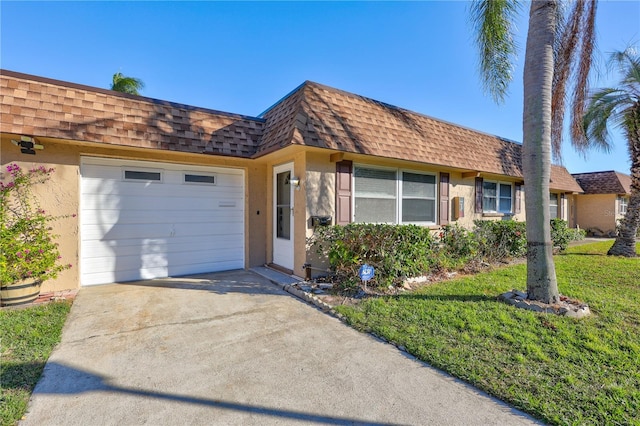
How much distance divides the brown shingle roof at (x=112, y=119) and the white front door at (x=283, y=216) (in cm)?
96

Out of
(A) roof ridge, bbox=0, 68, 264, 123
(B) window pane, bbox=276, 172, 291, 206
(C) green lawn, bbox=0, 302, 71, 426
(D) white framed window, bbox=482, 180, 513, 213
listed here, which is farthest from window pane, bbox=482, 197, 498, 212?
(C) green lawn, bbox=0, 302, 71, 426

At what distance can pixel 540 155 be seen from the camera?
4.56 metres

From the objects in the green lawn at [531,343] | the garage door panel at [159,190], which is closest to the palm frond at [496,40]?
the green lawn at [531,343]

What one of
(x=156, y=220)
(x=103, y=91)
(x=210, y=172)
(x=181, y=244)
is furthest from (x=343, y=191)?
(x=103, y=91)

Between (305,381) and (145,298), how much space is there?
3.75 metres

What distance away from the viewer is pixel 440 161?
25.6 feet

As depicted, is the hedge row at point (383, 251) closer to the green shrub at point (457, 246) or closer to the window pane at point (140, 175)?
the green shrub at point (457, 246)

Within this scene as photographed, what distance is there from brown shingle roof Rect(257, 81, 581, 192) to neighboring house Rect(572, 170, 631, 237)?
13049 millimetres

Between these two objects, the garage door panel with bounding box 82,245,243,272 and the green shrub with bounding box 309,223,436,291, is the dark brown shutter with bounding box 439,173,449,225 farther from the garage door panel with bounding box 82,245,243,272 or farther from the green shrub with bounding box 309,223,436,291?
the garage door panel with bounding box 82,245,243,272

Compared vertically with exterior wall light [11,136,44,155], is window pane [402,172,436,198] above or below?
below

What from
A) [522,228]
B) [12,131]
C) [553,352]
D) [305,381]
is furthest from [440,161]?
[12,131]

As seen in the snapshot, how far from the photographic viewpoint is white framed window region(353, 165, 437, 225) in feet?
22.9

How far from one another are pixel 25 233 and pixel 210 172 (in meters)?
3.42

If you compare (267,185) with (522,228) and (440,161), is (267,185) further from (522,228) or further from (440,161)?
(522,228)
